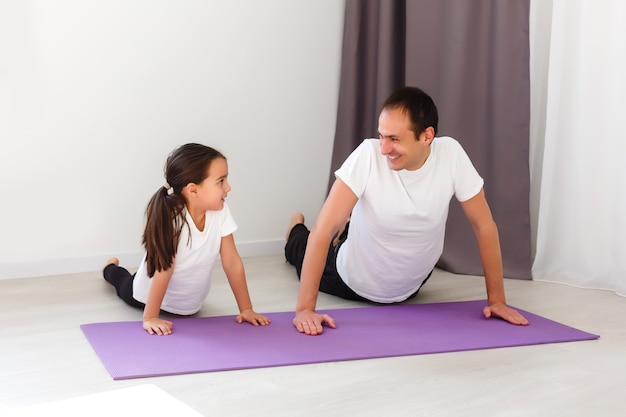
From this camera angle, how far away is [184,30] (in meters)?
3.71

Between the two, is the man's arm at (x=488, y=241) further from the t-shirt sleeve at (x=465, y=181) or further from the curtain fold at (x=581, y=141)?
the curtain fold at (x=581, y=141)

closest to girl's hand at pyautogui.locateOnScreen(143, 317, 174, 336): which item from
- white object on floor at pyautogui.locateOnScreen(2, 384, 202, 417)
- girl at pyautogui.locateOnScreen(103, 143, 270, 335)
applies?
girl at pyautogui.locateOnScreen(103, 143, 270, 335)

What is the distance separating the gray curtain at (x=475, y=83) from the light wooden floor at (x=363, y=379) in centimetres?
74

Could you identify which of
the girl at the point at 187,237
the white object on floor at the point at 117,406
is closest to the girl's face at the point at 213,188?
the girl at the point at 187,237

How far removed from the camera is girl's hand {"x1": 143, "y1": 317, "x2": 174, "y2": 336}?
2484 mm

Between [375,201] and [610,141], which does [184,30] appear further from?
[610,141]

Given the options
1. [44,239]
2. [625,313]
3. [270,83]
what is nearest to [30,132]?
[44,239]

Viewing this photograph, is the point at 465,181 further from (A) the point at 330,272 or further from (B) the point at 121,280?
(B) the point at 121,280

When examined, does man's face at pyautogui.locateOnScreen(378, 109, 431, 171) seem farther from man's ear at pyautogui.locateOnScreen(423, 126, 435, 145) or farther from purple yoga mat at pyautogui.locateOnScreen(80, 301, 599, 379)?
purple yoga mat at pyautogui.locateOnScreen(80, 301, 599, 379)

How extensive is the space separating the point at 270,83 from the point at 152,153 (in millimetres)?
682

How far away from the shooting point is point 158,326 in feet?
8.20

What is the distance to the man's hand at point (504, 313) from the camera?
268 centimetres

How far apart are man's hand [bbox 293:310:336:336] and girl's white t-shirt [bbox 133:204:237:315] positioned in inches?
13.1

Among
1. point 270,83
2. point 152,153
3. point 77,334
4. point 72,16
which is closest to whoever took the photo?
point 77,334
